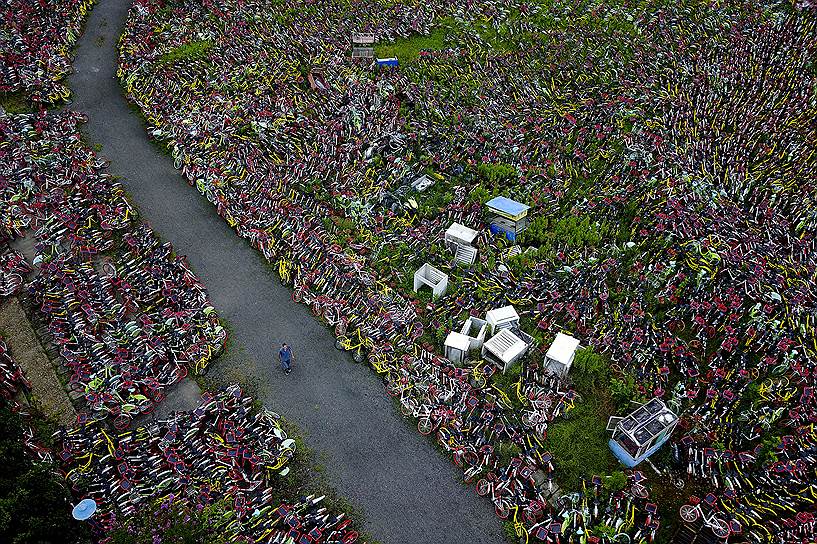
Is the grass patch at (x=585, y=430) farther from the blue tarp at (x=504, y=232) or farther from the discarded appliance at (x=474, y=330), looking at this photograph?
the blue tarp at (x=504, y=232)

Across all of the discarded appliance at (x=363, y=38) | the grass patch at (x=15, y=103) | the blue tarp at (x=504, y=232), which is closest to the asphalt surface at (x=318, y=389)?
the grass patch at (x=15, y=103)

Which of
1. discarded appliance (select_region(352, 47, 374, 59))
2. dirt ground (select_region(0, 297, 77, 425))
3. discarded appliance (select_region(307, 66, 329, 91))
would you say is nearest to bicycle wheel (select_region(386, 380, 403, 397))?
dirt ground (select_region(0, 297, 77, 425))

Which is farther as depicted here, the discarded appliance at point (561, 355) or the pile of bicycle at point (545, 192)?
the discarded appliance at point (561, 355)

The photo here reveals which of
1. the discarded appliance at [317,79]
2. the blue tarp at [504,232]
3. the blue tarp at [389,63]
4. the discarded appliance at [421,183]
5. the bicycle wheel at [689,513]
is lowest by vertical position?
the bicycle wheel at [689,513]

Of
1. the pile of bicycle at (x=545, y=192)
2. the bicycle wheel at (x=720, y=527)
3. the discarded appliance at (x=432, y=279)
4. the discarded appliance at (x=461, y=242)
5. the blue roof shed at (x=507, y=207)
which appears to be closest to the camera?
the bicycle wheel at (x=720, y=527)

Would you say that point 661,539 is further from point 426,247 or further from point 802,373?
point 426,247

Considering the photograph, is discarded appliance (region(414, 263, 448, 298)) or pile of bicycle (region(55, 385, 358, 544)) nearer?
pile of bicycle (region(55, 385, 358, 544))

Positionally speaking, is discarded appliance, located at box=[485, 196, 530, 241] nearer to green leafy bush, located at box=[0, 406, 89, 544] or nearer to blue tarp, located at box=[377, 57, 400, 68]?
blue tarp, located at box=[377, 57, 400, 68]

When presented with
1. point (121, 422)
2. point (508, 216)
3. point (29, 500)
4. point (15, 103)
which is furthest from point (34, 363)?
point (15, 103)
